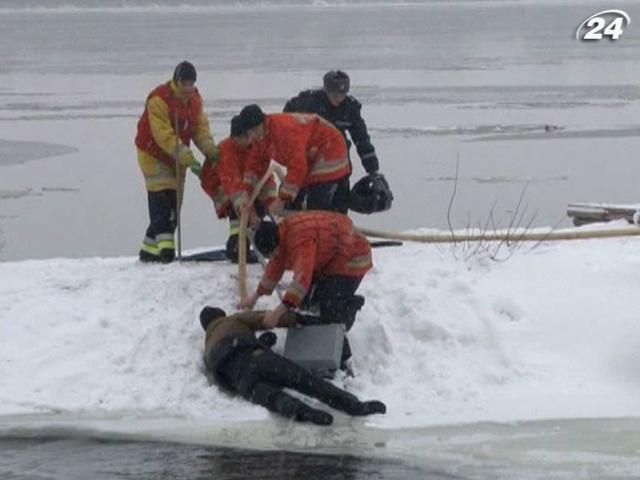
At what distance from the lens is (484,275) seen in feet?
31.0

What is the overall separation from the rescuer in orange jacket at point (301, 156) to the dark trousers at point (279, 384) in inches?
58.0

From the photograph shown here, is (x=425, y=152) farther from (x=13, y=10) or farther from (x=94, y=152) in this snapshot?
(x=13, y=10)

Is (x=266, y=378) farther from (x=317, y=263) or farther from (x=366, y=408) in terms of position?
(x=317, y=263)

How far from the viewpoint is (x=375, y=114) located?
82.3 feet

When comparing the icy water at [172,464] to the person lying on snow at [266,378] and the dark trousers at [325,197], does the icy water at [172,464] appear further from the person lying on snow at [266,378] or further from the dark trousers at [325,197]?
the dark trousers at [325,197]

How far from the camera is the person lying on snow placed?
792cm

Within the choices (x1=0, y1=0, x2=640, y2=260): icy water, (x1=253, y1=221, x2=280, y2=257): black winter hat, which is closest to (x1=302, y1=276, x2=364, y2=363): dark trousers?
(x1=253, y1=221, x2=280, y2=257): black winter hat

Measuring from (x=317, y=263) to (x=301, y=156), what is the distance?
860 mm

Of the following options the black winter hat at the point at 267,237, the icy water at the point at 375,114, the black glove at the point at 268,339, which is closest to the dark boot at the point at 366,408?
the black glove at the point at 268,339

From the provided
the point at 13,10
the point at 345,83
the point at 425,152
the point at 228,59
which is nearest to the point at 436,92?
the point at 425,152

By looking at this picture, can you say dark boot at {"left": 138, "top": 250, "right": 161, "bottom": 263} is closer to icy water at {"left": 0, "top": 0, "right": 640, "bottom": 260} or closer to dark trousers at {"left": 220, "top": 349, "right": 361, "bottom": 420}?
dark trousers at {"left": 220, "top": 349, "right": 361, "bottom": 420}

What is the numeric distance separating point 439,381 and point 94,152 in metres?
13.6

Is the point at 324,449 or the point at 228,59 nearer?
the point at 324,449

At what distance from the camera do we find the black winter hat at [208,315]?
870 cm
